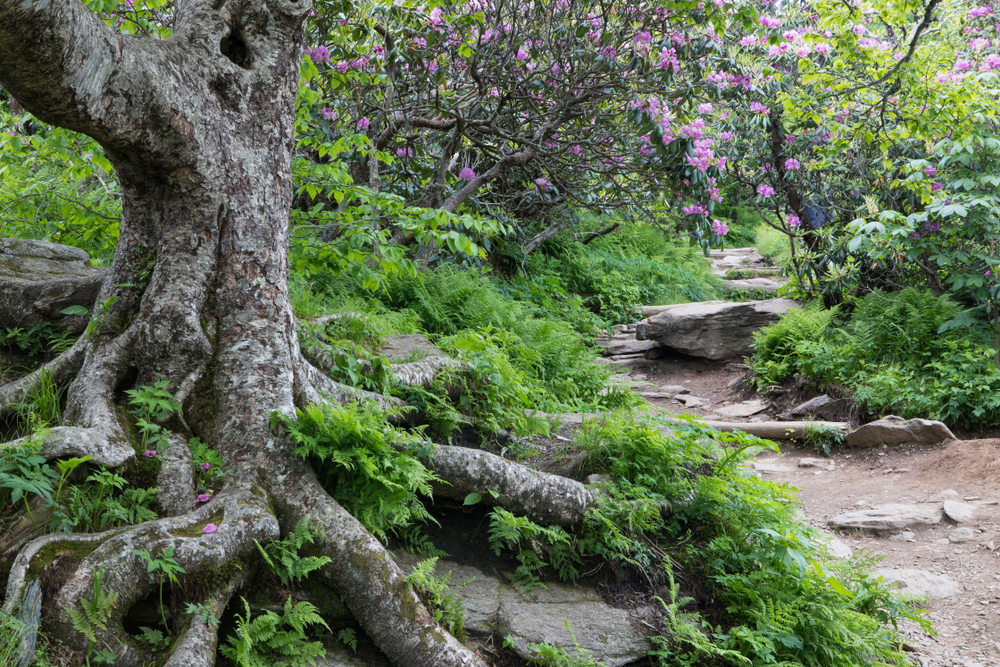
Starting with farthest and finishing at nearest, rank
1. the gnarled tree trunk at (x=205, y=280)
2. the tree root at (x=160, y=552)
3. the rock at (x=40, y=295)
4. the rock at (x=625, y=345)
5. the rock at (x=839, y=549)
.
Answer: the rock at (x=625, y=345) < the rock at (x=839, y=549) < the rock at (x=40, y=295) < the gnarled tree trunk at (x=205, y=280) < the tree root at (x=160, y=552)

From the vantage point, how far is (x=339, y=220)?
214 inches

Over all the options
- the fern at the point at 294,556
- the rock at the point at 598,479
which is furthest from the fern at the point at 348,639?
the rock at the point at 598,479

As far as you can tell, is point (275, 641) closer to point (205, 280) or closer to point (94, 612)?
point (94, 612)

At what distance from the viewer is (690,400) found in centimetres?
989

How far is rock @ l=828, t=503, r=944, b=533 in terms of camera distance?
5.82m

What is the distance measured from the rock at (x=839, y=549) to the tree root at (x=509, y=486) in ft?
8.01

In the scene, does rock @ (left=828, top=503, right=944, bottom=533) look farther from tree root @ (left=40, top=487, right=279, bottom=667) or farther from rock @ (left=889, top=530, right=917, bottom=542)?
tree root @ (left=40, top=487, right=279, bottom=667)

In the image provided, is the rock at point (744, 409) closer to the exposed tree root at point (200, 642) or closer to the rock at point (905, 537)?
the rock at point (905, 537)

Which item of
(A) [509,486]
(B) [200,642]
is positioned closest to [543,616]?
(A) [509,486]

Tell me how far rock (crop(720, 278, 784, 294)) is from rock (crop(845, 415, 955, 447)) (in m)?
8.82

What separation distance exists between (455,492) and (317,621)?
1.15m

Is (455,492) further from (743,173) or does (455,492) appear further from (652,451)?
(743,173)

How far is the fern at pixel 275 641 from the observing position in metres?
2.66

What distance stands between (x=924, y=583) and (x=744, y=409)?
4.40m
